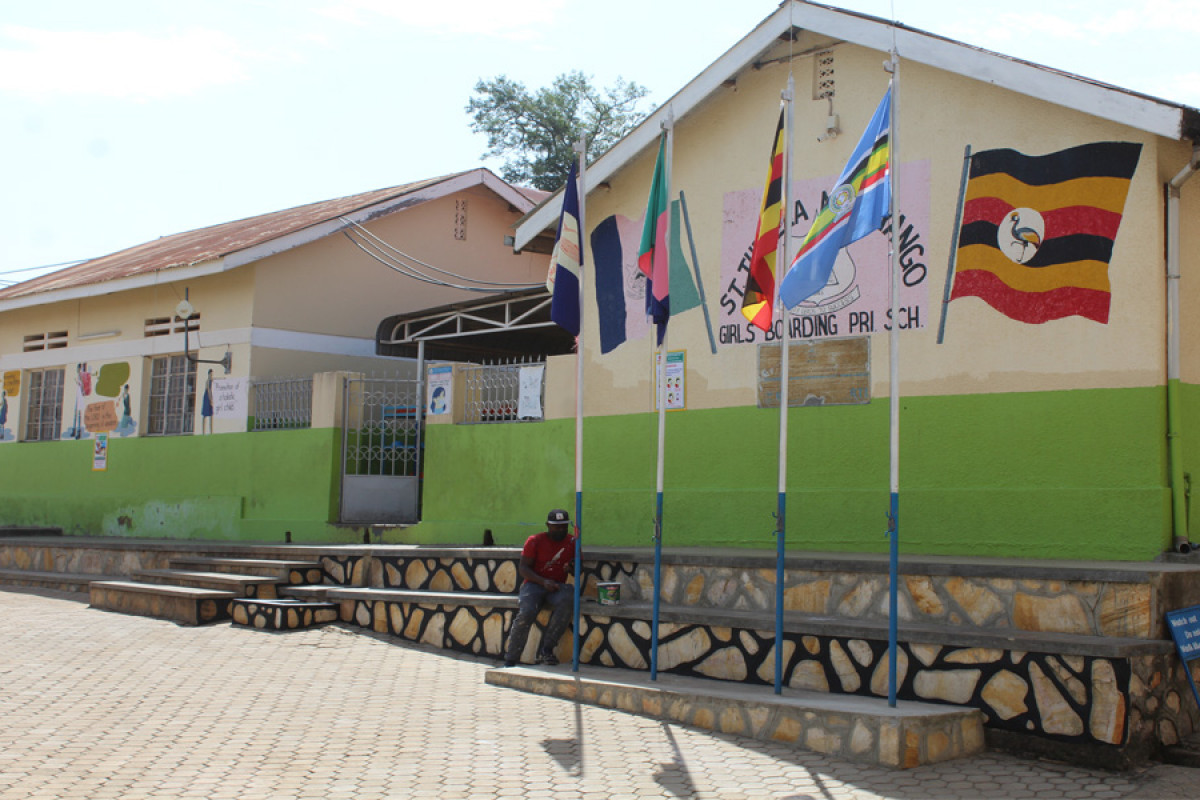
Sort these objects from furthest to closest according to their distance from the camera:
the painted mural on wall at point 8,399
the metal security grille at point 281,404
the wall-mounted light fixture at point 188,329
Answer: the painted mural on wall at point 8,399 < the wall-mounted light fixture at point 188,329 < the metal security grille at point 281,404

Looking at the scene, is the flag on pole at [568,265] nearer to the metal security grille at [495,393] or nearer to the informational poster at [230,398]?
the metal security grille at [495,393]

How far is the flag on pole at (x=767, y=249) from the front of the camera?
7.82 meters

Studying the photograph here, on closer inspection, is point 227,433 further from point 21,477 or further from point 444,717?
point 444,717

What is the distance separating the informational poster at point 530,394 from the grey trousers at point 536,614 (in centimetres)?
330

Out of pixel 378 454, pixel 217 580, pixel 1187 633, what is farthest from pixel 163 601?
pixel 1187 633

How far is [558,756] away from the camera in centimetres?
698

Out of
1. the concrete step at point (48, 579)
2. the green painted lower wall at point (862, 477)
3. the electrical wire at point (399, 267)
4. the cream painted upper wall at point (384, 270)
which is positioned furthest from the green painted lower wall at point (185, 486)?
the electrical wire at point (399, 267)

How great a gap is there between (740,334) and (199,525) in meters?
9.21

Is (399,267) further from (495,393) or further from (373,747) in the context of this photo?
(373,747)

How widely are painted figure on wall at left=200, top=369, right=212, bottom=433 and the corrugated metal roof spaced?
1749mm

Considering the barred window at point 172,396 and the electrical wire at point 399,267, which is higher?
the electrical wire at point 399,267

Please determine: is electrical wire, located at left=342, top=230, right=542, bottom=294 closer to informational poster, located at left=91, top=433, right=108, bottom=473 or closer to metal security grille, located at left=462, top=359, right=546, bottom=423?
metal security grille, located at left=462, top=359, right=546, bottom=423

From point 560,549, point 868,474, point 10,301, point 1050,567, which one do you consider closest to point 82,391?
point 10,301

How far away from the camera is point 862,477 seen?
989cm
